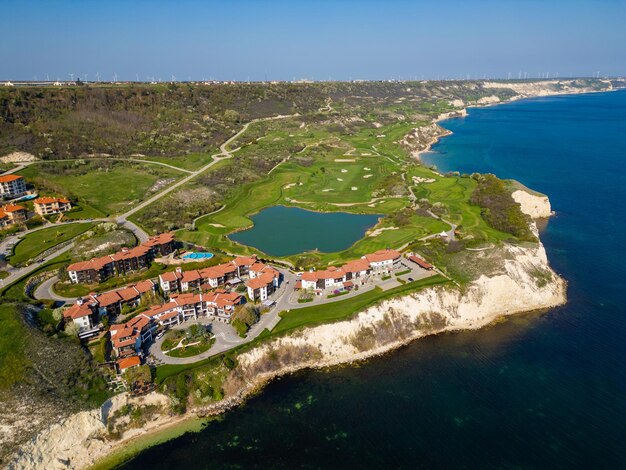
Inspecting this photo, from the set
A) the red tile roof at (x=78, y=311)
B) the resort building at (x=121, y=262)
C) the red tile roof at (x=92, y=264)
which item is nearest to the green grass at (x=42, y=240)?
the red tile roof at (x=92, y=264)

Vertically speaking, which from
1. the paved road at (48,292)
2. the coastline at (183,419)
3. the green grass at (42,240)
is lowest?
the coastline at (183,419)

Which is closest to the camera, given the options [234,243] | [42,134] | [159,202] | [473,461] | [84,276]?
[473,461]

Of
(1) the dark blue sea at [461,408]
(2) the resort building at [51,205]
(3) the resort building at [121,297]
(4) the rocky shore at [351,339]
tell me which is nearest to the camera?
(1) the dark blue sea at [461,408]

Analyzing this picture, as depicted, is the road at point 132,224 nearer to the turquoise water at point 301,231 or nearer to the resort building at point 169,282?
the resort building at point 169,282

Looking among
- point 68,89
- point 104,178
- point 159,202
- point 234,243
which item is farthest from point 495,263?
point 68,89

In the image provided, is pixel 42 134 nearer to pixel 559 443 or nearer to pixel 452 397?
pixel 452 397

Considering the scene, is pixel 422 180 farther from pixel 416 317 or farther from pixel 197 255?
pixel 197 255

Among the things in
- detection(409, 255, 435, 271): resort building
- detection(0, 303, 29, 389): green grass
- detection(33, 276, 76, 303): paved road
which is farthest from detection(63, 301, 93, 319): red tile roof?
detection(409, 255, 435, 271): resort building
